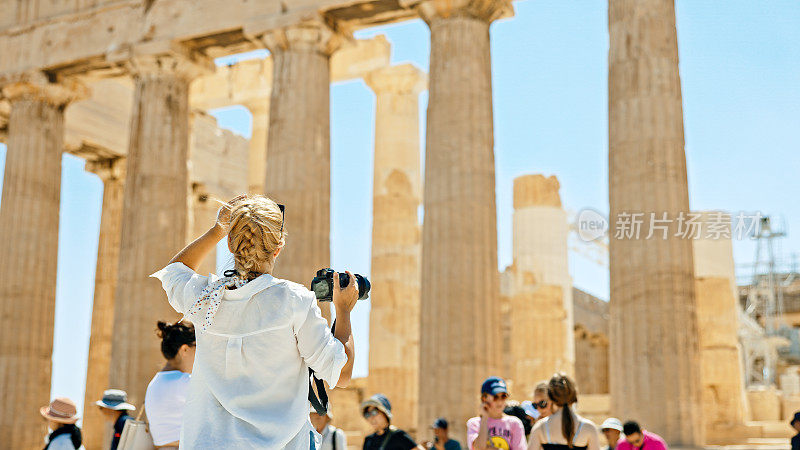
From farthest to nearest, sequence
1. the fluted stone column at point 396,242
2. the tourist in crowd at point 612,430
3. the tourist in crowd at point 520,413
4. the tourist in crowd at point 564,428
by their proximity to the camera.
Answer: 1. the fluted stone column at point 396,242
2. the tourist in crowd at point 520,413
3. the tourist in crowd at point 612,430
4. the tourist in crowd at point 564,428

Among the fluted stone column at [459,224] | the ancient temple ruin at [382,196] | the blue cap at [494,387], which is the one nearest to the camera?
the blue cap at [494,387]

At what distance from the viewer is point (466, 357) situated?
21344 millimetres

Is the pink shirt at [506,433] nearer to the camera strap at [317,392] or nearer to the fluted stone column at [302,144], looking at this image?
the camera strap at [317,392]

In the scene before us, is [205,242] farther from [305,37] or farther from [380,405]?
[305,37]

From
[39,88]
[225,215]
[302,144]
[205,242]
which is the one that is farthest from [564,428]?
[39,88]

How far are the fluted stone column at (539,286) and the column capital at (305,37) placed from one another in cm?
1110

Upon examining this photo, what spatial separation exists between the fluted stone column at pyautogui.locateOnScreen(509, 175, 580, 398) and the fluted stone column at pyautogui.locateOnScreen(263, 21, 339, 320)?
10.3m

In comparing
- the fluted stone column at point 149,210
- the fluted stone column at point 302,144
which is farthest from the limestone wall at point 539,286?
the fluted stone column at point 149,210

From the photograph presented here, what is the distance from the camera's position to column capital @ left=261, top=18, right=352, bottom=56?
25.3 meters

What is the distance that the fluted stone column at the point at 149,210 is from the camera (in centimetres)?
2603

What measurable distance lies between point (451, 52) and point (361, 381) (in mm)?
14592

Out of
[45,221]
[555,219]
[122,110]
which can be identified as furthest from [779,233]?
[45,221]

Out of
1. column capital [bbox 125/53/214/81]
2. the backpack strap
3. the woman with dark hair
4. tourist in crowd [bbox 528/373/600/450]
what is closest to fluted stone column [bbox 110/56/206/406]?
column capital [bbox 125/53/214/81]

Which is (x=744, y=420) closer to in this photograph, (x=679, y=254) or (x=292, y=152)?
(x=679, y=254)
